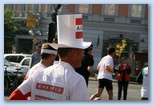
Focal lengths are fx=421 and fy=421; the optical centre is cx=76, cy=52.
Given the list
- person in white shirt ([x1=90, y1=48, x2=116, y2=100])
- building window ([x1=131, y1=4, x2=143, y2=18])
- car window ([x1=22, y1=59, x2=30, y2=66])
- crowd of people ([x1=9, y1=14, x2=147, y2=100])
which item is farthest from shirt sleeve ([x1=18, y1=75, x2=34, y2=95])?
car window ([x1=22, y1=59, x2=30, y2=66])

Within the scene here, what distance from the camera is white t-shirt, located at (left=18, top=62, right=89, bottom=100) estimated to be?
1983 millimetres

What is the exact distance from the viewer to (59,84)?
203 centimetres

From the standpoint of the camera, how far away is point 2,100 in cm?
521

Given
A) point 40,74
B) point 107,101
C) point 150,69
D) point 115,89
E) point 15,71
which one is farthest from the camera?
point 115,89

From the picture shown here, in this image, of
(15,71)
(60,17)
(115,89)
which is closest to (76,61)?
(60,17)

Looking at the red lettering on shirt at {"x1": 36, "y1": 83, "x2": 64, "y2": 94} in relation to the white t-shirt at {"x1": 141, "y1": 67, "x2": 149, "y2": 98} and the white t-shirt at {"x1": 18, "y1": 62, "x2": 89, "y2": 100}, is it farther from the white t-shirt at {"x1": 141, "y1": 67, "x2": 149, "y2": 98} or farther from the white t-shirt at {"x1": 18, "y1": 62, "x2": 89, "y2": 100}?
the white t-shirt at {"x1": 141, "y1": 67, "x2": 149, "y2": 98}

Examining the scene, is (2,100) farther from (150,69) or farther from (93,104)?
(150,69)

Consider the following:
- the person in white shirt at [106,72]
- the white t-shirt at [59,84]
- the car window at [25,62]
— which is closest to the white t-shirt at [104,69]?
the person in white shirt at [106,72]

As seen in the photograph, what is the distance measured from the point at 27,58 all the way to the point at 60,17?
24.4 ft

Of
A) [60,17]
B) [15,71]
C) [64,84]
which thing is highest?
[60,17]

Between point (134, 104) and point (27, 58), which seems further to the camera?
point (27, 58)

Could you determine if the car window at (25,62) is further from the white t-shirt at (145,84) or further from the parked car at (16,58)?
the white t-shirt at (145,84)

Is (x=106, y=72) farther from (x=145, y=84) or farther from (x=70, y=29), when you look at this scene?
(x=70, y=29)

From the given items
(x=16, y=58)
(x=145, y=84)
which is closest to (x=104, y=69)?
(x=145, y=84)
